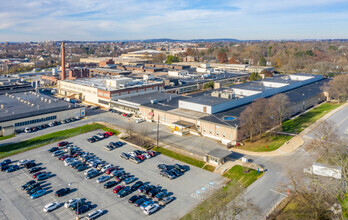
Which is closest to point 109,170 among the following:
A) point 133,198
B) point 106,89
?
point 133,198

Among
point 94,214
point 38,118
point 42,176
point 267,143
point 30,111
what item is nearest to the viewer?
point 94,214

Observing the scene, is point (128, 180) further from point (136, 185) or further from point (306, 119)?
point (306, 119)

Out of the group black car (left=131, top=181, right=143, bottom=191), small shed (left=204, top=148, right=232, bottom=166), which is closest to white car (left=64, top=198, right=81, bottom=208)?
black car (left=131, top=181, right=143, bottom=191)

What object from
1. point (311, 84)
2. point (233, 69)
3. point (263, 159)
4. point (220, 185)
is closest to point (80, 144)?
point (220, 185)

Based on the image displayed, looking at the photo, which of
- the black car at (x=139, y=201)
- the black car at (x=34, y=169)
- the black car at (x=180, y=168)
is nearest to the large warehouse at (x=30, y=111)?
the black car at (x=34, y=169)

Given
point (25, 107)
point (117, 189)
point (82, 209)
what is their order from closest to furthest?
point (82, 209)
point (117, 189)
point (25, 107)

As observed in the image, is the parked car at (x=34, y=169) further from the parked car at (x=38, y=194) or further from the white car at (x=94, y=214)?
the white car at (x=94, y=214)

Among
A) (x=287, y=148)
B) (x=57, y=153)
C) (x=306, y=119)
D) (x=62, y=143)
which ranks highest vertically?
(x=306, y=119)
